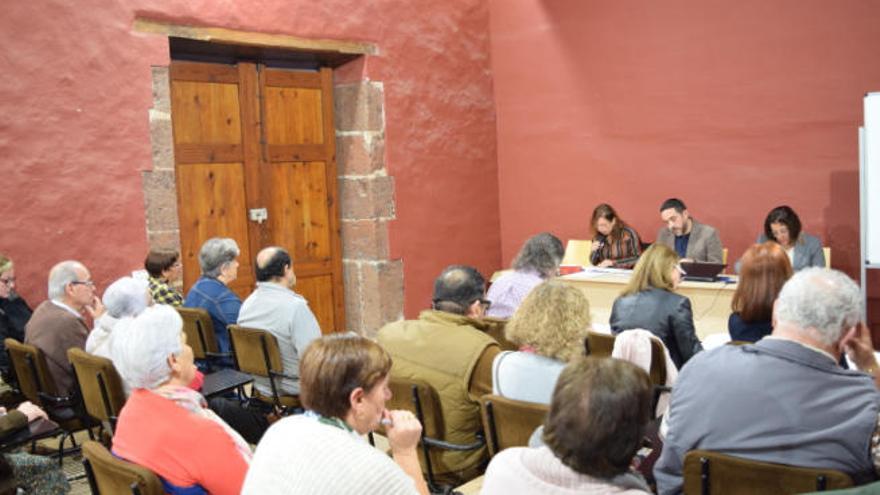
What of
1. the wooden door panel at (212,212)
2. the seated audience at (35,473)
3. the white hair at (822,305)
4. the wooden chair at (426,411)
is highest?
the wooden door panel at (212,212)

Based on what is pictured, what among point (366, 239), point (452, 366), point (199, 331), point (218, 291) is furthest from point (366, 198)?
point (452, 366)

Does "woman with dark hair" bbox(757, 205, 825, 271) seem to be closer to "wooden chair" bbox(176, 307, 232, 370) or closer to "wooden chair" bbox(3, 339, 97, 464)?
"wooden chair" bbox(176, 307, 232, 370)

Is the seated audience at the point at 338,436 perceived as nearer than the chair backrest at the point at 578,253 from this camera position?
Yes

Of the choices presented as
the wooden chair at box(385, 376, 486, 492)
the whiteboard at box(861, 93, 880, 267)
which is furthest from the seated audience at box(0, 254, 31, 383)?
the whiteboard at box(861, 93, 880, 267)

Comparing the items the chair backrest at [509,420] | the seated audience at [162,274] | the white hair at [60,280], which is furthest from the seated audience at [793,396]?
the seated audience at [162,274]

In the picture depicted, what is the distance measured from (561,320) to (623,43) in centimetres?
480

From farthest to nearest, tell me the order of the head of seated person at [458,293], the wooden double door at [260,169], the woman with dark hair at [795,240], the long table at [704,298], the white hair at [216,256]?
1. the wooden double door at [260,169]
2. the woman with dark hair at [795,240]
3. the long table at [704,298]
4. the white hair at [216,256]
5. the head of seated person at [458,293]

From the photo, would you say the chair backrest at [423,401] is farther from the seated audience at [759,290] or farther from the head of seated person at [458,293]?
the seated audience at [759,290]

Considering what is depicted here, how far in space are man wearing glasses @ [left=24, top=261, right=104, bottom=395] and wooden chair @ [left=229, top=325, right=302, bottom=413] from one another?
725mm

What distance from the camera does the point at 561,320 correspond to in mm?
2645

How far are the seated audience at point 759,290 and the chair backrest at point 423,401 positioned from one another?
1.14 metres

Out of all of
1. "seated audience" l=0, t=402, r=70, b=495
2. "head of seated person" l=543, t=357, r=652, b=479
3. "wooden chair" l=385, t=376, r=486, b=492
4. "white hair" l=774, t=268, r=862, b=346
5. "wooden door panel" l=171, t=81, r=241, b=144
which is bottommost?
"seated audience" l=0, t=402, r=70, b=495

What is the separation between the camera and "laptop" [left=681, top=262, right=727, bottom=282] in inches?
210

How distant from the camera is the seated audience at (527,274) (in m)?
4.36
